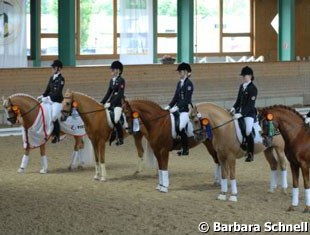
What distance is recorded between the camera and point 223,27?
102ft

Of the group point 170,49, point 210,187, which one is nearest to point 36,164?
point 210,187

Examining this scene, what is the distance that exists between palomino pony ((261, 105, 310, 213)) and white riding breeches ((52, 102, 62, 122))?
442 centimetres

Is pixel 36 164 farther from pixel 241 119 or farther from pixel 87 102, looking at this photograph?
pixel 241 119

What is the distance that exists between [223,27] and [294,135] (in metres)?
22.3

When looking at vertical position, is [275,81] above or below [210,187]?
above

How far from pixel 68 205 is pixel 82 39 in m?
17.8

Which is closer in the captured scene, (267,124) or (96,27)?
(267,124)

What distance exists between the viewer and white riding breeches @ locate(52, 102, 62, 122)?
12.6m

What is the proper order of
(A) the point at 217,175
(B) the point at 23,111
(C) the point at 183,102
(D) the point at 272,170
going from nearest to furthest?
1. (D) the point at 272,170
2. (C) the point at 183,102
3. (A) the point at 217,175
4. (B) the point at 23,111

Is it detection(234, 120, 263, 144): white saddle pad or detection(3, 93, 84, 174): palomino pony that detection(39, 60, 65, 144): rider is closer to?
detection(3, 93, 84, 174): palomino pony

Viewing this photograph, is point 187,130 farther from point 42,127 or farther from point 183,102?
point 42,127

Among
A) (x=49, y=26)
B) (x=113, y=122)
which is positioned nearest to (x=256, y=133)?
(x=113, y=122)

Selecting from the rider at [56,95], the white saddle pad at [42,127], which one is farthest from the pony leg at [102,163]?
the rider at [56,95]

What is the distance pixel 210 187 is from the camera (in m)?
11.2
